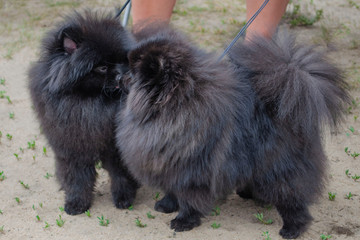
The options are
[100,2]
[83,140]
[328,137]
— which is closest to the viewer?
[83,140]

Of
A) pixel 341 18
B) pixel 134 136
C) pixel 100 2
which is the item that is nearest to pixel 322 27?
pixel 341 18

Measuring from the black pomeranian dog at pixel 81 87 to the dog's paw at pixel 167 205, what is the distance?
1.51 feet

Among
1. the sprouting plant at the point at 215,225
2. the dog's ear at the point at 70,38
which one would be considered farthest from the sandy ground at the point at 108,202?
the dog's ear at the point at 70,38

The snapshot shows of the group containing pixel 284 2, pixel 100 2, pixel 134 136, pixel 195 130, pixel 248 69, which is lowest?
pixel 100 2

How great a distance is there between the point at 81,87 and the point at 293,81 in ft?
4.21

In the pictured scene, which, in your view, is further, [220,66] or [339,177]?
[339,177]

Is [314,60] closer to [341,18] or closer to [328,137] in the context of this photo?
[328,137]

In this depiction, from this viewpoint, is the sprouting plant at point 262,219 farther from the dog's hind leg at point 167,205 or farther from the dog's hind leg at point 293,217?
the dog's hind leg at point 167,205

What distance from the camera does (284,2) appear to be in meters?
3.49

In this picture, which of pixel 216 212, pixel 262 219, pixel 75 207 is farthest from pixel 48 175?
pixel 262 219

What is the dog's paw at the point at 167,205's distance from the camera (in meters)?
3.17

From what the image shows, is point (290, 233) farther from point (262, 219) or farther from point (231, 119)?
point (231, 119)

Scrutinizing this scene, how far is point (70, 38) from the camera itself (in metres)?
2.71

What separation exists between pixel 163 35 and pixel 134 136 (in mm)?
622
